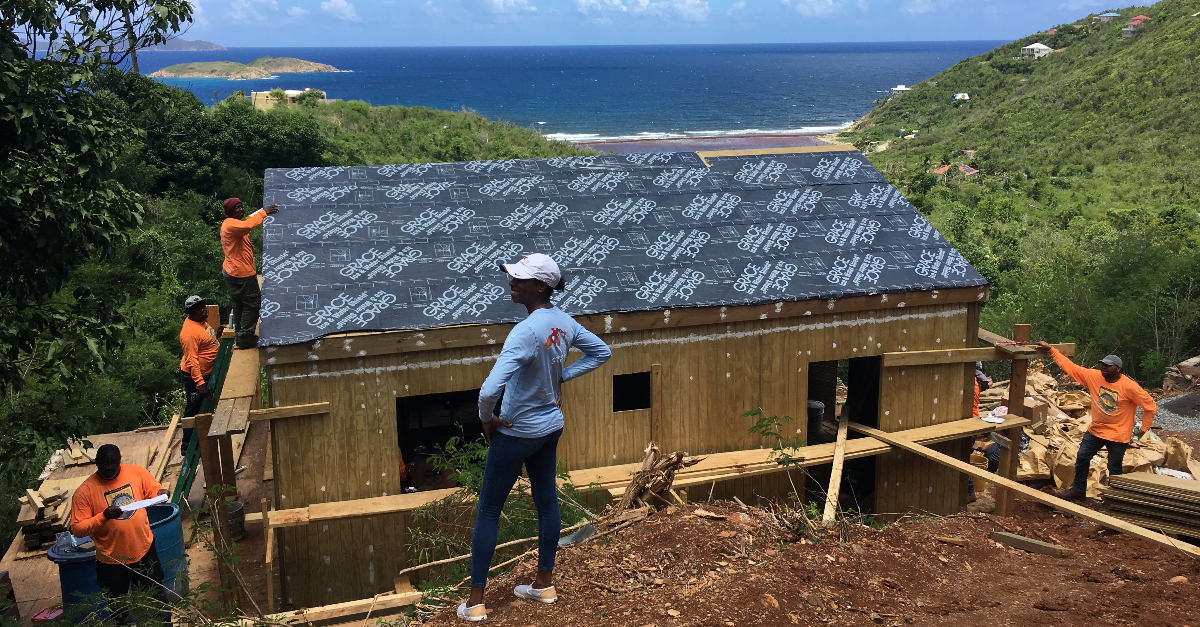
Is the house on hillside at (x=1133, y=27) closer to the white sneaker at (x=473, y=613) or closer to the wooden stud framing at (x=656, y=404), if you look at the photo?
the wooden stud framing at (x=656, y=404)

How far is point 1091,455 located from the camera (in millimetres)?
11086

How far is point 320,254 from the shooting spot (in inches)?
369

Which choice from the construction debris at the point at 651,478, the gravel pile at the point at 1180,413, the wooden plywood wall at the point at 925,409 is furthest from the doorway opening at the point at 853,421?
the gravel pile at the point at 1180,413

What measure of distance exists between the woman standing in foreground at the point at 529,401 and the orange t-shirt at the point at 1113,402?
7103 mm

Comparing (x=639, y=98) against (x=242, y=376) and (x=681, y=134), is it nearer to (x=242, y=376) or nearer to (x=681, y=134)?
(x=681, y=134)

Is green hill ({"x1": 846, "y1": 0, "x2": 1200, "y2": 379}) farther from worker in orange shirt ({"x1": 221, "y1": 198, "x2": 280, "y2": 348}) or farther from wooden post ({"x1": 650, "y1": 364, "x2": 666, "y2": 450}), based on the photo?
worker in orange shirt ({"x1": 221, "y1": 198, "x2": 280, "y2": 348})

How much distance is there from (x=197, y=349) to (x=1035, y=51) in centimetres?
8454

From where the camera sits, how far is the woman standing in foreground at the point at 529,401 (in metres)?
5.56

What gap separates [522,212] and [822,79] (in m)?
188

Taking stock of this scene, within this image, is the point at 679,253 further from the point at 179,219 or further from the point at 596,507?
the point at 179,219

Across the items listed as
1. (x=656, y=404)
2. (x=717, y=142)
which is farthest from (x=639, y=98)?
(x=656, y=404)

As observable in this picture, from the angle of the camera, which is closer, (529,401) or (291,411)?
(529,401)

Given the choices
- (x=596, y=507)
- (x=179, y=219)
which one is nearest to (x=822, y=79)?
(x=179, y=219)

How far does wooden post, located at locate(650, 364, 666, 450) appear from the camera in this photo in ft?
31.3
